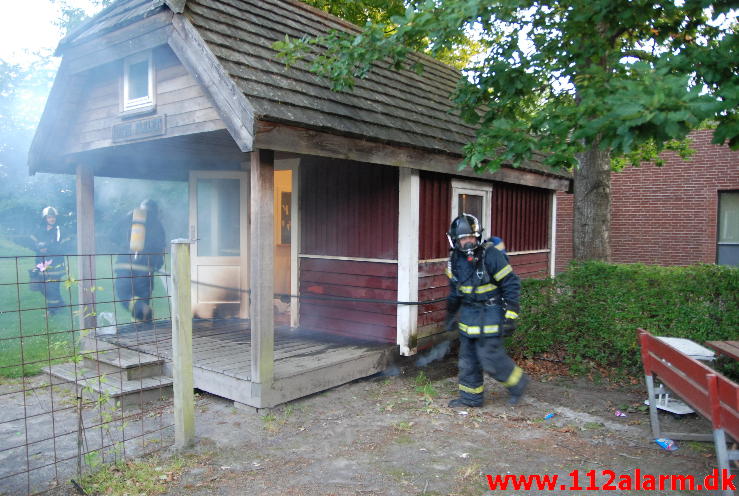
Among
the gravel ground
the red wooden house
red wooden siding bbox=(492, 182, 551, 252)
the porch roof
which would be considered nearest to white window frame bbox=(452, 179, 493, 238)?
the red wooden house

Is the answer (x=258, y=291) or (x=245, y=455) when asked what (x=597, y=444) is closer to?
(x=245, y=455)

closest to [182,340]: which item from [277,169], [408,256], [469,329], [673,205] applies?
[469,329]

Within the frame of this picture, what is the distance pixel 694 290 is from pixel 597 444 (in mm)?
2507

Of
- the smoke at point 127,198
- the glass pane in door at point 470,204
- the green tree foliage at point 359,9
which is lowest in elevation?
the glass pane in door at point 470,204

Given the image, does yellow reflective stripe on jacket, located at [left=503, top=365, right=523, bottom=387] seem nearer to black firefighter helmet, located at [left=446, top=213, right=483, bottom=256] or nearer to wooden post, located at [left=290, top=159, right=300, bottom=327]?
black firefighter helmet, located at [left=446, top=213, right=483, bottom=256]

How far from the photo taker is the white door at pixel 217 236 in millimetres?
8234

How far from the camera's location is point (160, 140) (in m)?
6.12

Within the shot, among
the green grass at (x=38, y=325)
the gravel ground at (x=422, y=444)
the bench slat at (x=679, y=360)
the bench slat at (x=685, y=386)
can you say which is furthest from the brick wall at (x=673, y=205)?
the green grass at (x=38, y=325)

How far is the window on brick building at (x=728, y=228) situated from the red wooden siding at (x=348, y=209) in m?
11.6

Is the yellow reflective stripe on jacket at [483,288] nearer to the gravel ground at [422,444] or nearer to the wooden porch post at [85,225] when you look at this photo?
the gravel ground at [422,444]

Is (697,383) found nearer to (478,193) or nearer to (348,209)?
(348,209)

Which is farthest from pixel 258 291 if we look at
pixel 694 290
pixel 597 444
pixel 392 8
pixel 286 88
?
pixel 392 8

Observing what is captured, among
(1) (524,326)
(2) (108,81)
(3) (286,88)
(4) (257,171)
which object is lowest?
(1) (524,326)

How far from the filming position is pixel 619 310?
256 inches
